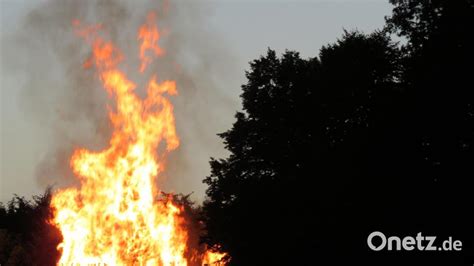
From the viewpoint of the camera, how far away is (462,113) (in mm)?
22750

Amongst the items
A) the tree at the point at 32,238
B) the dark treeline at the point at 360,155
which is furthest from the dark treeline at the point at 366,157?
the tree at the point at 32,238

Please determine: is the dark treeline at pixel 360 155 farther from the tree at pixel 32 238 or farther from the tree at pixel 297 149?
the tree at pixel 32 238

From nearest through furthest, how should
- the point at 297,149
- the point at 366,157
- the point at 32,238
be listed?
the point at 366,157, the point at 297,149, the point at 32,238

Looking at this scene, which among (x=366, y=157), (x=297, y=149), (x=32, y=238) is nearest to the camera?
(x=366, y=157)

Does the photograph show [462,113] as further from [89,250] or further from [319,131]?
[89,250]

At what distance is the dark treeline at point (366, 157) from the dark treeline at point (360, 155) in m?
0.05

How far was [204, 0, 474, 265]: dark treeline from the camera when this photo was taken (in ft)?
71.8

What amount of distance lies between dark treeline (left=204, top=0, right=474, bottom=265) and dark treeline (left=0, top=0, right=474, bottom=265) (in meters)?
0.05

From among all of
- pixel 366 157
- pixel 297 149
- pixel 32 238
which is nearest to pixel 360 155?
pixel 366 157

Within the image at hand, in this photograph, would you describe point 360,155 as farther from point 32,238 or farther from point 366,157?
point 32,238

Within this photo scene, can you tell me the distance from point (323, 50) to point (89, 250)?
72.8ft

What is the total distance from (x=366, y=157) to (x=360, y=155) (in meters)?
0.31

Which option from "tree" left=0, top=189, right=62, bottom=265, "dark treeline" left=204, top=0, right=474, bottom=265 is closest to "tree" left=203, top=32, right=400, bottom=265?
"dark treeline" left=204, top=0, right=474, bottom=265

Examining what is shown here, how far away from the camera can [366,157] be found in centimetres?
2330
